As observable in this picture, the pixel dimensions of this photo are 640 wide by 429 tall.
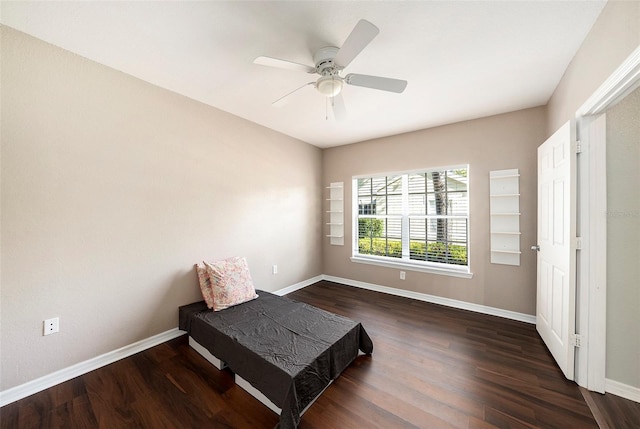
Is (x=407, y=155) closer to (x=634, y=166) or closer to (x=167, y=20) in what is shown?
(x=634, y=166)

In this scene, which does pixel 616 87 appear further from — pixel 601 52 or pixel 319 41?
pixel 319 41

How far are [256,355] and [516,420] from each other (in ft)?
5.66

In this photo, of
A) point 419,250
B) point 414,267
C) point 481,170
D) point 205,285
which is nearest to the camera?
point 205,285

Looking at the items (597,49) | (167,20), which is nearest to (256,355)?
(167,20)

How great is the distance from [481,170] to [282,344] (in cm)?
312

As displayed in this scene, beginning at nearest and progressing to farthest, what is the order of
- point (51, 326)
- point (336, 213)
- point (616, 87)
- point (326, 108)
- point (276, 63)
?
point (616, 87) → point (276, 63) → point (51, 326) → point (326, 108) → point (336, 213)

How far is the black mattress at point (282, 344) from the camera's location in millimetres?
1487

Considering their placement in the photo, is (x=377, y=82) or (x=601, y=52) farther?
(x=377, y=82)

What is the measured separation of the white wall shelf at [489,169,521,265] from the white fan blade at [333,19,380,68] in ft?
8.14

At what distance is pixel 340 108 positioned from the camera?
209 cm

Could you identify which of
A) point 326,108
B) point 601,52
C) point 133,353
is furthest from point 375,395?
point 326,108

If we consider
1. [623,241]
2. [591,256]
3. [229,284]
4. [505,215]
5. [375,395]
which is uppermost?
[505,215]

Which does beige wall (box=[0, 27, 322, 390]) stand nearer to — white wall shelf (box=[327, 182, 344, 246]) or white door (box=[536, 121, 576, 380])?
white wall shelf (box=[327, 182, 344, 246])

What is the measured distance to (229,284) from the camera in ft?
8.20
